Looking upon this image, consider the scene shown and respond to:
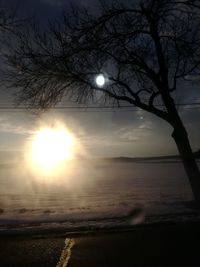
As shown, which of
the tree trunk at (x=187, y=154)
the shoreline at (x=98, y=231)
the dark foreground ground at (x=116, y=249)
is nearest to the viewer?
the dark foreground ground at (x=116, y=249)

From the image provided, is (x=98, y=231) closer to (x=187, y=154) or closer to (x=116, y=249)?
(x=116, y=249)

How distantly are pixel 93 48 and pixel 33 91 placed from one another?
3330 mm

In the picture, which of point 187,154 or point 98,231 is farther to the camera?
point 187,154

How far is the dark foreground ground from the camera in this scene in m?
7.56

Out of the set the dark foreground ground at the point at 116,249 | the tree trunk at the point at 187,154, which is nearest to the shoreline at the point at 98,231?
the dark foreground ground at the point at 116,249

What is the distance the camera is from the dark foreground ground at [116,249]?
7561 millimetres

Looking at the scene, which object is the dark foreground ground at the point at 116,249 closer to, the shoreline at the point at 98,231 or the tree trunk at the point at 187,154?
the shoreline at the point at 98,231

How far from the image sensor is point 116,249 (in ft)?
28.0

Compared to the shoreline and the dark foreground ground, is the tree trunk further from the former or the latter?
the dark foreground ground

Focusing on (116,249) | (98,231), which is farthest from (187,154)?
(116,249)

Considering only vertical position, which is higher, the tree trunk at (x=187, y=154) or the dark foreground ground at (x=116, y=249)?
the tree trunk at (x=187, y=154)

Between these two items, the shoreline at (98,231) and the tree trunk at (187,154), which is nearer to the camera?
the shoreline at (98,231)

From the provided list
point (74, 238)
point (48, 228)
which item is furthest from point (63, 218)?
point (74, 238)

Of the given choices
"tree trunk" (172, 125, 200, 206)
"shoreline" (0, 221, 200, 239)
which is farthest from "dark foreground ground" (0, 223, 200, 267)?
"tree trunk" (172, 125, 200, 206)
